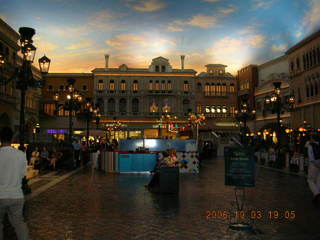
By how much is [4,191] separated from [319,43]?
41.4m

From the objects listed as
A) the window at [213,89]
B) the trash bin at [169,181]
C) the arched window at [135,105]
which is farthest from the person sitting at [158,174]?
the window at [213,89]

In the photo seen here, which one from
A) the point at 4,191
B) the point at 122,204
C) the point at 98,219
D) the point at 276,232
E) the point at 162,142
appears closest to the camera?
the point at 4,191

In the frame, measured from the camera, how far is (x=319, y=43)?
132 feet

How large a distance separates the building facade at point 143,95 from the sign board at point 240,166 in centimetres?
6030

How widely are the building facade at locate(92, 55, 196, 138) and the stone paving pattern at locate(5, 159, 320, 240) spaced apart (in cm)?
5485

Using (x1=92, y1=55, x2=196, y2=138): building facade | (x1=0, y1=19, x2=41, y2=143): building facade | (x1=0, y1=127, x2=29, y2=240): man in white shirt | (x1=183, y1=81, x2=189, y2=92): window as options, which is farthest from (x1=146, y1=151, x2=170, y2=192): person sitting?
(x1=183, y1=81, x2=189, y2=92): window

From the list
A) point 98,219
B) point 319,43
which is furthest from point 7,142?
point 319,43

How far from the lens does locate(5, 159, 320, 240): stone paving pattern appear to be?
697 cm

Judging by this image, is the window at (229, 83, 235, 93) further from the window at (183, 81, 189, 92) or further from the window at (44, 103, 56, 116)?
the window at (44, 103, 56, 116)

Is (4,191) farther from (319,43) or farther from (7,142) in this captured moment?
(319,43)

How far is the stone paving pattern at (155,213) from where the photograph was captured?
6.97 m

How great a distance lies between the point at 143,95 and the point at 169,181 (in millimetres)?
56752

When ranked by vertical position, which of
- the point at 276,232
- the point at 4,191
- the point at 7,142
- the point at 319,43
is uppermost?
the point at 319,43

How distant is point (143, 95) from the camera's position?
68.8m
